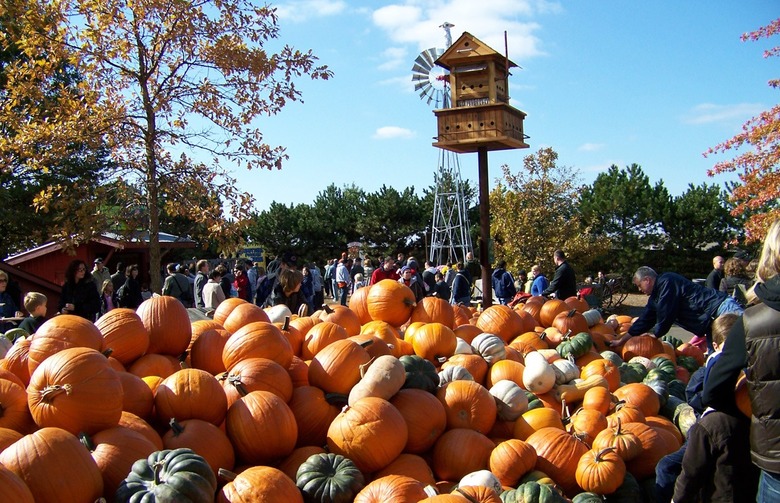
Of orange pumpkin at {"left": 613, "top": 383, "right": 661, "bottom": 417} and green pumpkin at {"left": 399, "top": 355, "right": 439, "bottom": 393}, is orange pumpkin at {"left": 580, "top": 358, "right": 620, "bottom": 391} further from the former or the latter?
green pumpkin at {"left": 399, "top": 355, "right": 439, "bottom": 393}

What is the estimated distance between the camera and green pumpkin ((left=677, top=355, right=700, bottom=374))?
6559mm

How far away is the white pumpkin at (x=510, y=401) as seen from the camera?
4.34 metres

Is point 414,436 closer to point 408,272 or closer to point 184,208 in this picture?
point 184,208

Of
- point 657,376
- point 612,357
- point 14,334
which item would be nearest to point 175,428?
point 14,334

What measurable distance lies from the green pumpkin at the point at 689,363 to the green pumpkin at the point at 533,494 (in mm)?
3889

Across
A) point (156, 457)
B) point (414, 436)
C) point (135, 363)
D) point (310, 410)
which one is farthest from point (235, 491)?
point (135, 363)

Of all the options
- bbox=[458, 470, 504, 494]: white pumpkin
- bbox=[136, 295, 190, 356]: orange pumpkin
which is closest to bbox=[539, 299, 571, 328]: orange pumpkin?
bbox=[458, 470, 504, 494]: white pumpkin

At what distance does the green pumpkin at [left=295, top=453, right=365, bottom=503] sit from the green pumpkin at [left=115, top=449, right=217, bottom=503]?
1.69 ft

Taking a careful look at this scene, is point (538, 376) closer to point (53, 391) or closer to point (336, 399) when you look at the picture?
point (336, 399)

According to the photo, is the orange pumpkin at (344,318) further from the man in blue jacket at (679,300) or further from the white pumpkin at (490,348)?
the man in blue jacket at (679,300)

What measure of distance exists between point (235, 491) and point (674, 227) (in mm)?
26433

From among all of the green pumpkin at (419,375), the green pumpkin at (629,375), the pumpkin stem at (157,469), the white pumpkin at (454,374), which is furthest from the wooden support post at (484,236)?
the pumpkin stem at (157,469)

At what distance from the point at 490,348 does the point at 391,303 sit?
1015 millimetres

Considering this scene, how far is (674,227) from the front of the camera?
1025 inches
